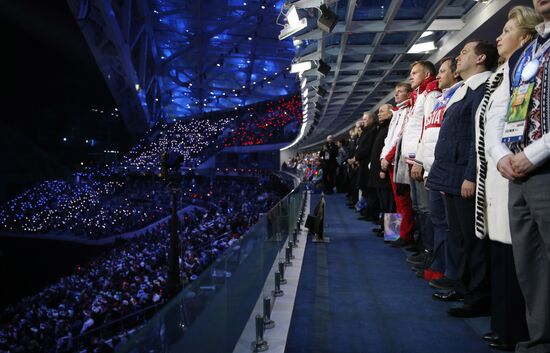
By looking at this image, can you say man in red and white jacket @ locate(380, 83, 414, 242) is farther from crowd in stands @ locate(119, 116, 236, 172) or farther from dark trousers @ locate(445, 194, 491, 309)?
crowd in stands @ locate(119, 116, 236, 172)

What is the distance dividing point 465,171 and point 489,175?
0.49m

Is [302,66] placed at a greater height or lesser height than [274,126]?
lesser

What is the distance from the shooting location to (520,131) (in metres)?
1.80

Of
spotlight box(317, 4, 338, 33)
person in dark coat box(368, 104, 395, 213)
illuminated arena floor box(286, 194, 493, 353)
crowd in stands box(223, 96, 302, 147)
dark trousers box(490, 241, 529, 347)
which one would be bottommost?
illuminated arena floor box(286, 194, 493, 353)

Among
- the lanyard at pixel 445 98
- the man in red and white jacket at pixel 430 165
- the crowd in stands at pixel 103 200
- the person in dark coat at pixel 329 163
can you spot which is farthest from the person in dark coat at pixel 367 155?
the crowd in stands at pixel 103 200

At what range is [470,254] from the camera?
2729 mm

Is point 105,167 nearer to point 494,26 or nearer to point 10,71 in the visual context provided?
point 10,71

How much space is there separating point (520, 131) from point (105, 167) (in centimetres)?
3864

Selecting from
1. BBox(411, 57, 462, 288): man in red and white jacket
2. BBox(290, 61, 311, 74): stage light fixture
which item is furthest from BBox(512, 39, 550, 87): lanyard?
BBox(290, 61, 311, 74): stage light fixture

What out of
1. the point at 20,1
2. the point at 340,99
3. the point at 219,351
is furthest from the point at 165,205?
the point at 219,351

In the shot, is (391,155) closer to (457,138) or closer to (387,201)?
(387,201)

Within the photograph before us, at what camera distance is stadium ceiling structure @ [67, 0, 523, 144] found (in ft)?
20.2

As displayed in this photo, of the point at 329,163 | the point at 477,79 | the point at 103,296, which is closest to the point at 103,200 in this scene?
the point at 103,296

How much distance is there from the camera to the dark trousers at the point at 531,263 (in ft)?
5.98
